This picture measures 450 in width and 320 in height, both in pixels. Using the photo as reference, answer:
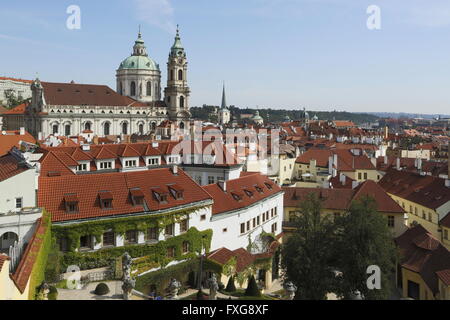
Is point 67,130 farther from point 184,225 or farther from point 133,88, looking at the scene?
point 184,225

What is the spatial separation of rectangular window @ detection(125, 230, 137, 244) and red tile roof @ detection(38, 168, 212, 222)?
51.4 inches

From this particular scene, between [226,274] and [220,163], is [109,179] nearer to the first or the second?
[226,274]

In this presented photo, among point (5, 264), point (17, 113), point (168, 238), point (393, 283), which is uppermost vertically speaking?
point (17, 113)

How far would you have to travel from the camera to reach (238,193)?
36.6m

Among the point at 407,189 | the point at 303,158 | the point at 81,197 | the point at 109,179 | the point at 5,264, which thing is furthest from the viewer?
the point at 303,158

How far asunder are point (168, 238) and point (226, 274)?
4.57 meters

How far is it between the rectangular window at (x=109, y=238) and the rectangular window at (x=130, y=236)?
87cm

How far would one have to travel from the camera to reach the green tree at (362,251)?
83.8 ft

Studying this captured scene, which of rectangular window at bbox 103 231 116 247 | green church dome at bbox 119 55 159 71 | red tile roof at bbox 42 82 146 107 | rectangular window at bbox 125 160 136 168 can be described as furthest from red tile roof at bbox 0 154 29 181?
green church dome at bbox 119 55 159 71

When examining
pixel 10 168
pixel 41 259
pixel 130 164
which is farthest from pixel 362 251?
pixel 130 164

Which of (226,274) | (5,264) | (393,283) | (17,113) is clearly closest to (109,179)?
(226,274)

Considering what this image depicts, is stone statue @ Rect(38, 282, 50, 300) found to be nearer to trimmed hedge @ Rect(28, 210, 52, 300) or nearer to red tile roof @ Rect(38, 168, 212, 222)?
trimmed hedge @ Rect(28, 210, 52, 300)

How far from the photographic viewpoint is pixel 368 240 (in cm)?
2600

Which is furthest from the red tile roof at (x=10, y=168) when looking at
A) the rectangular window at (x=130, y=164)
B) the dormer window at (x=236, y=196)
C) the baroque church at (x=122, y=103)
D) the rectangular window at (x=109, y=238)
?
the baroque church at (x=122, y=103)
